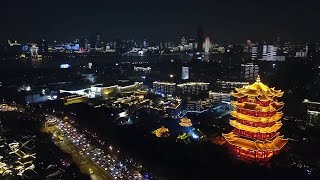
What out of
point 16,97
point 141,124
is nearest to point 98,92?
point 16,97

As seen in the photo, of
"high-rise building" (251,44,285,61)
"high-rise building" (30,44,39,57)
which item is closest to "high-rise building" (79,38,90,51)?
"high-rise building" (30,44,39,57)

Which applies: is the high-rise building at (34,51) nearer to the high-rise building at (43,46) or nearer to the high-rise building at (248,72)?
the high-rise building at (43,46)

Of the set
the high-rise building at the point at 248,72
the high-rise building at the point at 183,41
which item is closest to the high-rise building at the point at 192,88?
the high-rise building at the point at 248,72

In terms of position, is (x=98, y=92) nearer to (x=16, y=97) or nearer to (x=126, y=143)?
(x=16, y=97)

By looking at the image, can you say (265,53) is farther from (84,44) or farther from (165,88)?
(84,44)

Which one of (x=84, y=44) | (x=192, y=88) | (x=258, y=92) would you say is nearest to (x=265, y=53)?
(x=192, y=88)

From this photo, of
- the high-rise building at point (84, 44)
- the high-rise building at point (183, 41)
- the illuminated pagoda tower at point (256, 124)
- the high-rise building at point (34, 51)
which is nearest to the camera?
the illuminated pagoda tower at point (256, 124)

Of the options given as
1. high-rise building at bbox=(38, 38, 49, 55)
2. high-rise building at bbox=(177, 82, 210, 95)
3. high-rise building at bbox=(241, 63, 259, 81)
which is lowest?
high-rise building at bbox=(177, 82, 210, 95)

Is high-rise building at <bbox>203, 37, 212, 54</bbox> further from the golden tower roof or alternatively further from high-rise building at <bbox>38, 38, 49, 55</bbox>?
the golden tower roof

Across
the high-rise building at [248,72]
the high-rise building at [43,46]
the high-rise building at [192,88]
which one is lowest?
the high-rise building at [192,88]
